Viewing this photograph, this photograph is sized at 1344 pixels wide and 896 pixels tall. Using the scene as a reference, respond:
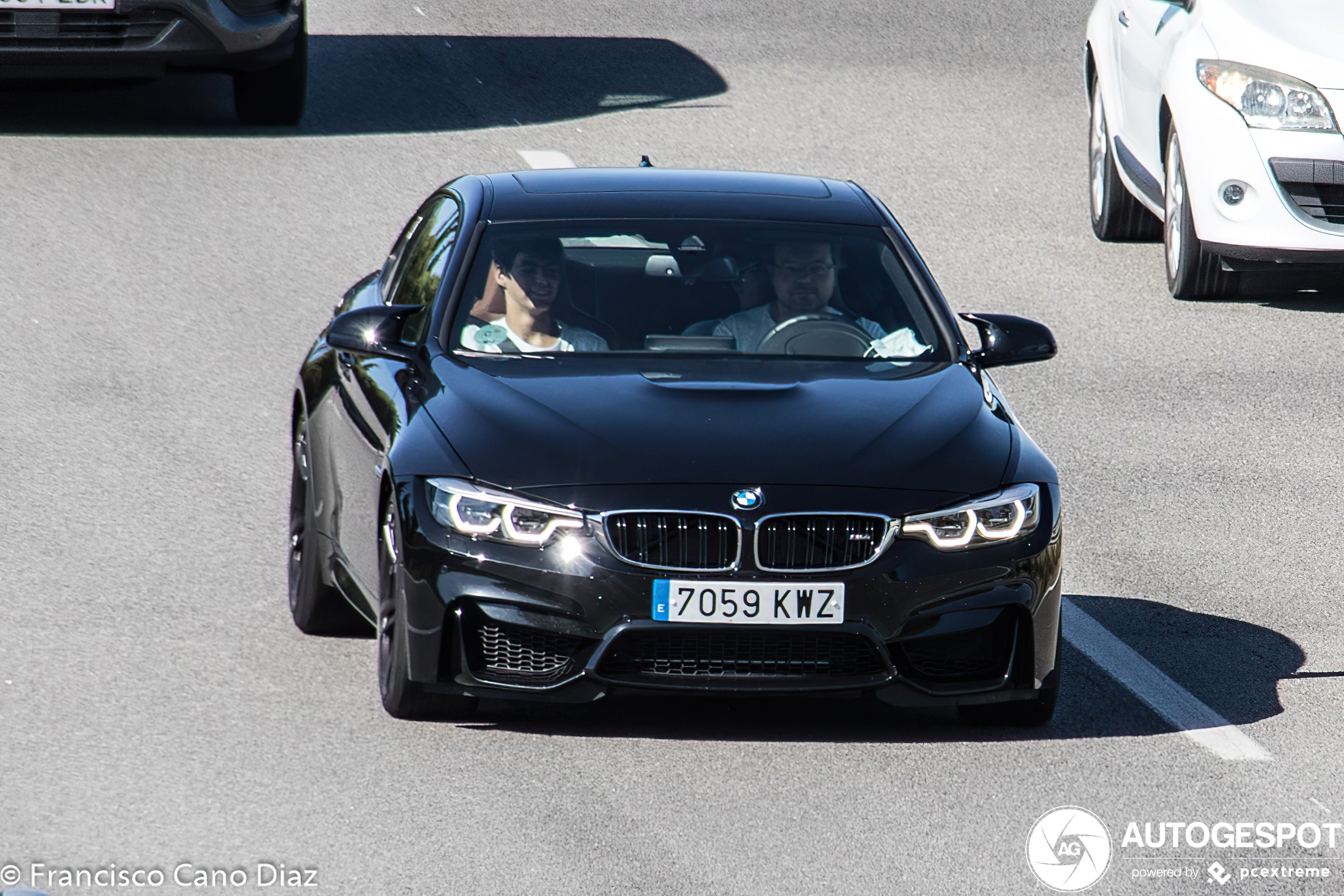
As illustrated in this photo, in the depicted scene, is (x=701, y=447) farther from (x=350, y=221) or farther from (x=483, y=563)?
(x=350, y=221)

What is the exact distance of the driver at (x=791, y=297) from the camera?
7.29m

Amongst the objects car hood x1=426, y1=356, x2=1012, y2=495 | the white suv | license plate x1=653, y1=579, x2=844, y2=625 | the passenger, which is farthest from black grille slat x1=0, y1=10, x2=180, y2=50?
license plate x1=653, y1=579, x2=844, y2=625

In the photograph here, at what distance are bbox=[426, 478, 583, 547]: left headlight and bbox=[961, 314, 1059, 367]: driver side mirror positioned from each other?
1.72m

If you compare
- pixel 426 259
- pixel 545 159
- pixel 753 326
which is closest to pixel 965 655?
pixel 753 326

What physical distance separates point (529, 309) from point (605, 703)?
4.07ft

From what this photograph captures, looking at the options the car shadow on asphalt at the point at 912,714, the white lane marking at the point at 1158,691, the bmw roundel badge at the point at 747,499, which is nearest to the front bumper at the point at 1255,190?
the white lane marking at the point at 1158,691

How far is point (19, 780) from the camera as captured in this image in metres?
5.90

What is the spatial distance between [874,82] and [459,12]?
404 centimetres

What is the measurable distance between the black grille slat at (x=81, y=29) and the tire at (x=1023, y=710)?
958 cm

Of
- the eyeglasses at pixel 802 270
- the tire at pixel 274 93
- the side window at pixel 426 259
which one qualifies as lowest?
the tire at pixel 274 93

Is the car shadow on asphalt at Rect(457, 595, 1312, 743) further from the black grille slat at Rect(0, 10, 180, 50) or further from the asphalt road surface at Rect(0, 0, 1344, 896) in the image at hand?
the black grille slat at Rect(0, 10, 180, 50)

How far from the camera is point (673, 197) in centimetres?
763

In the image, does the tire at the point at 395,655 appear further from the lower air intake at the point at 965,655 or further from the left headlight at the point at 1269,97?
the left headlight at the point at 1269,97

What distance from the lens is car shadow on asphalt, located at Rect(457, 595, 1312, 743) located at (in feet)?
21.3
